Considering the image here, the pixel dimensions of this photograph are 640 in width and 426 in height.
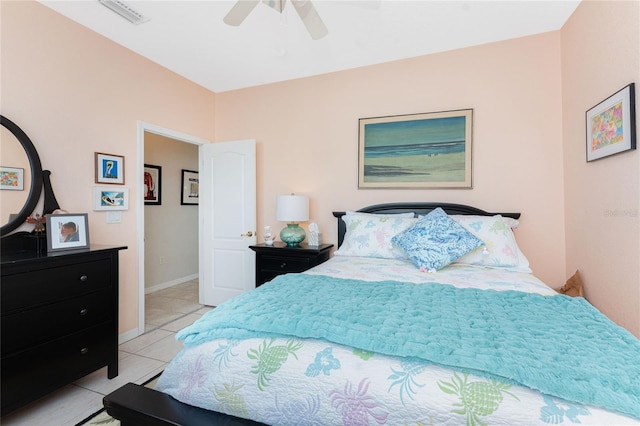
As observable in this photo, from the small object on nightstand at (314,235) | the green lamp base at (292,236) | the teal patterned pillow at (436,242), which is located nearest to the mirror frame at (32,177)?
the green lamp base at (292,236)

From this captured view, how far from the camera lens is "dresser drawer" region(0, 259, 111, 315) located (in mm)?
1679

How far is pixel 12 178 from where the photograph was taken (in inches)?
80.4

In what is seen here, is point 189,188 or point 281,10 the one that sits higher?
point 281,10

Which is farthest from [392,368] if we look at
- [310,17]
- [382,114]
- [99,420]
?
[382,114]

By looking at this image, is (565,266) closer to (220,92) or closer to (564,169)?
(564,169)

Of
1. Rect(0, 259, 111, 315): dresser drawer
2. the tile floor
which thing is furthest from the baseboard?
Rect(0, 259, 111, 315): dresser drawer

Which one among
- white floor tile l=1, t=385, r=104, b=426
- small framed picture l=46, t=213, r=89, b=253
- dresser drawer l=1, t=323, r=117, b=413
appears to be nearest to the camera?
dresser drawer l=1, t=323, r=117, b=413

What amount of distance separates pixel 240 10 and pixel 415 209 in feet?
7.15

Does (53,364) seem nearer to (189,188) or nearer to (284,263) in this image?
(284,263)

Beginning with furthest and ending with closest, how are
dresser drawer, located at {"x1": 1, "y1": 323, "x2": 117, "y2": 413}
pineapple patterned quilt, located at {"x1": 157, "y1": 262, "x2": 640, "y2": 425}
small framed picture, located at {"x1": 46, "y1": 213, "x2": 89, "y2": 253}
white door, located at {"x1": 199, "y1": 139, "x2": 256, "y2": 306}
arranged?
white door, located at {"x1": 199, "y1": 139, "x2": 256, "y2": 306} → small framed picture, located at {"x1": 46, "y1": 213, "x2": 89, "y2": 253} → dresser drawer, located at {"x1": 1, "y1": 323, "x2": 117, "y2": 413} → pineapple patterned quilt, located at {"x1": 157, "y1": 262, "x2": 640, "y2": 425}

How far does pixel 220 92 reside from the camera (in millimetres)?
3982

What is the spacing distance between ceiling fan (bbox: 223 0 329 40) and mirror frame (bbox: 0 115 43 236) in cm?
162

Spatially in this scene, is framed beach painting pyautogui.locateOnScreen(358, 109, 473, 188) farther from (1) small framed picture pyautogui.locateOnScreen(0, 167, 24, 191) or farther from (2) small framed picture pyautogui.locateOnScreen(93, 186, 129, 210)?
(1) small framed picture pyautogui.locateOnScreen(0, 167, 24, 191)

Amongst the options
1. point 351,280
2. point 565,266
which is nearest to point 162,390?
point 351,280
